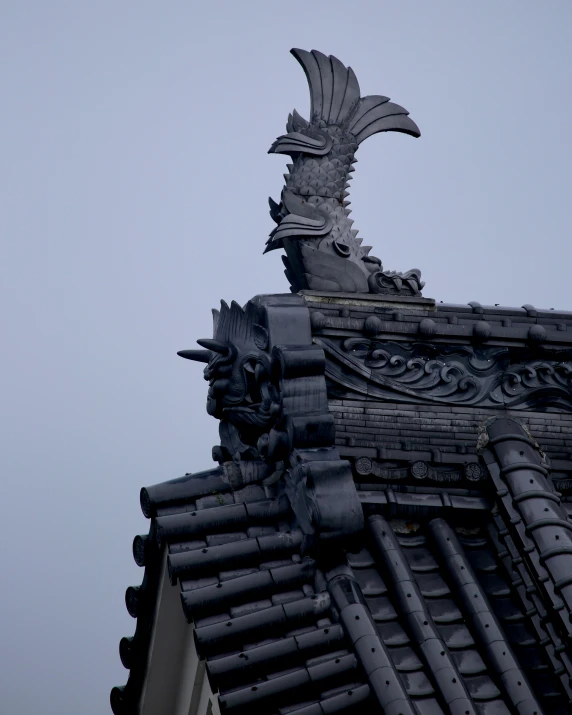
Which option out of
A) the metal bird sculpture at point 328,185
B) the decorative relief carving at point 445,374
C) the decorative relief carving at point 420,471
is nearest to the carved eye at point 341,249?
the metal bird sculpture at point 328,185

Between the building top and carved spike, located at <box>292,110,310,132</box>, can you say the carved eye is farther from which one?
carved spike, located at <box>292,110,310,132</box>

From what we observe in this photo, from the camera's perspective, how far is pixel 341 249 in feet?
30.0

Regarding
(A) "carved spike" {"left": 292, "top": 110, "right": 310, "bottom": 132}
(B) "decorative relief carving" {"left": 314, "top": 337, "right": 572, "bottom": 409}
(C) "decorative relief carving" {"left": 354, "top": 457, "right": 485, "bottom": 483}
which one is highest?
(A) "carved spike" {"left": 292, "top": 110, "right": 310, "bottom": 132}

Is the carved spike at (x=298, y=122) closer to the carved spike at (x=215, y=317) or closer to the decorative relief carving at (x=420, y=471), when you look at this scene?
the carved spike at (x=215, y=317)

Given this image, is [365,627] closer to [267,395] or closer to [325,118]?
[267,395]

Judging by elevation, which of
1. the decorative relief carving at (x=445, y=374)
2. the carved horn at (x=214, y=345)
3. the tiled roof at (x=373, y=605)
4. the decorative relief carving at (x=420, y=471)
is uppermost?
the carved horn at (x=214, y=345)

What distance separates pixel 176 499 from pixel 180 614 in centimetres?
104

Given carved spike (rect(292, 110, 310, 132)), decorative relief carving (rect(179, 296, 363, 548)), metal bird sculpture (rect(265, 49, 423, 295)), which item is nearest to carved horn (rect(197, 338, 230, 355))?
decorative relief carving (rect(179, 296, 363, 548))

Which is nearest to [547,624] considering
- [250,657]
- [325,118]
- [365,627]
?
[365,627]

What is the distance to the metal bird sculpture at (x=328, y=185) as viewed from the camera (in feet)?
29.8

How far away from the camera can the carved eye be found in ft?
30.0

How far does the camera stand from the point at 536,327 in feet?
29.0

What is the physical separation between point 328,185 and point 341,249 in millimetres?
596

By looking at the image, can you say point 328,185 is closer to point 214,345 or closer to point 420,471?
point 214,345
